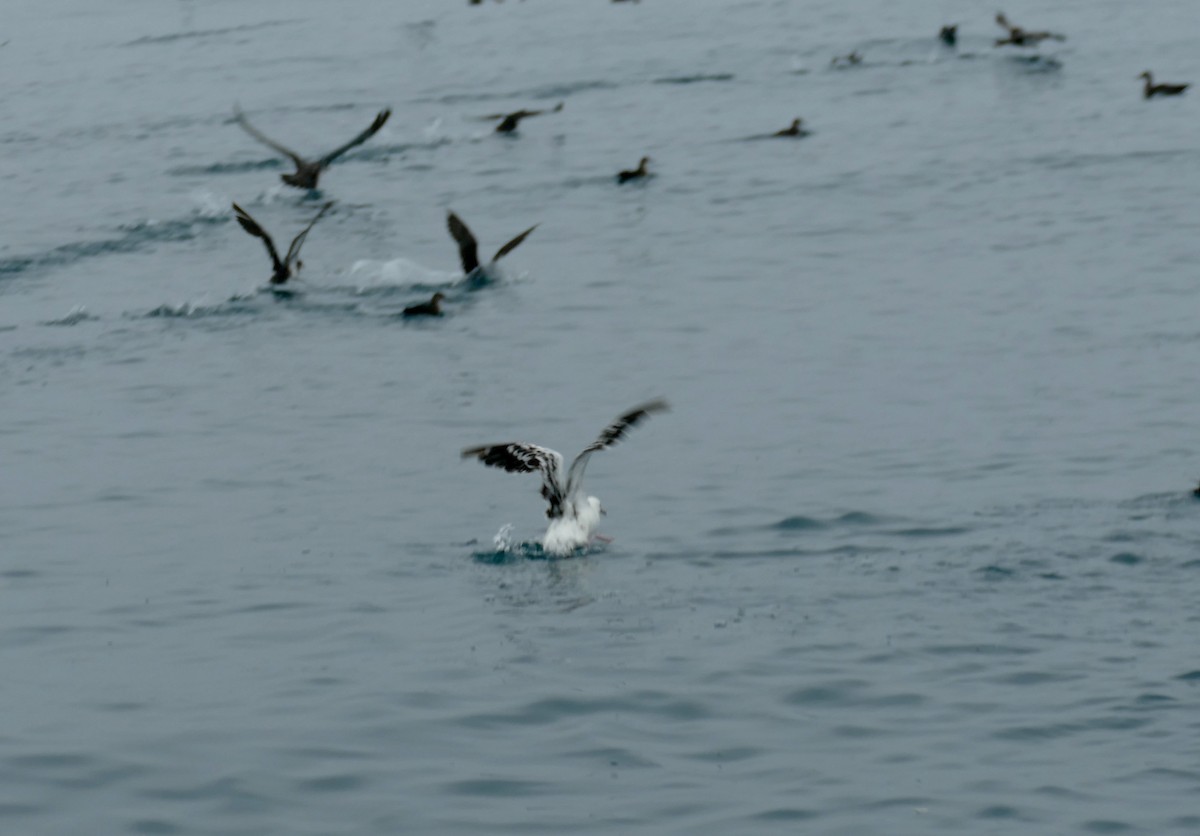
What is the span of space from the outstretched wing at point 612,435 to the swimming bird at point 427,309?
30.7ft

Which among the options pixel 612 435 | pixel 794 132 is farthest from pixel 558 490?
pixel 794 132

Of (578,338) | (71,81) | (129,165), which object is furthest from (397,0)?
(578,338)

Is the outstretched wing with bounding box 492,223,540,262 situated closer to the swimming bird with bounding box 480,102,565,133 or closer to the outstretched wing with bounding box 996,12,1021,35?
the swimming bird with bounding box 480,102,565,133

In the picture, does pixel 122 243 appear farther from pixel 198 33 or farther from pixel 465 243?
pixel 198 33

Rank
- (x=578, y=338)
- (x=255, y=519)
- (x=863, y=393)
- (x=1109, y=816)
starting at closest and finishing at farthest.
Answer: (x=1109, y=816)
(x=255, y=519)
(x=863, y=393)
(x=578, y=338)

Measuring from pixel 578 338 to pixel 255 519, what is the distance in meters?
6.82

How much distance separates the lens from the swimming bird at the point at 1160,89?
34.1m

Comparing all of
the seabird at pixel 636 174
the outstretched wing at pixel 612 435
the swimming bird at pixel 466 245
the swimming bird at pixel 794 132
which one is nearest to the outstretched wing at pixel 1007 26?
the swimming bird at pixel 794 132

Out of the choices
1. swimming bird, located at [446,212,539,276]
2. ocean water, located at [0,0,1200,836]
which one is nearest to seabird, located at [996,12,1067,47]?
ocean water, located at [0,0,1200,836]

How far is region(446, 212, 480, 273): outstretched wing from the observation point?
23.2 m

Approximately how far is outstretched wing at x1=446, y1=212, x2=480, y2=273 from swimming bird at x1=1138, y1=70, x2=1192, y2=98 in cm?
1480

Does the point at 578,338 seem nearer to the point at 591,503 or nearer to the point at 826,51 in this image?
the point at 591,503

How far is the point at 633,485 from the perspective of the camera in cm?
1560

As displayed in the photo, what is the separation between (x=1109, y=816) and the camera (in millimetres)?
9125
